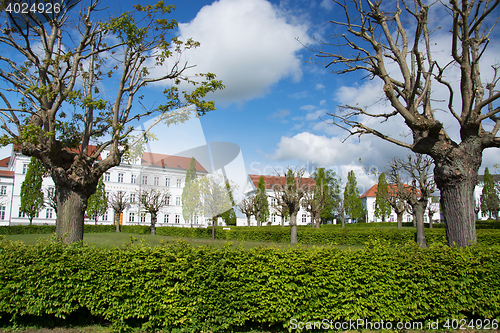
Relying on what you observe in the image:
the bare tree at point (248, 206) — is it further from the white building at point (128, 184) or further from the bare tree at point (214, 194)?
the white building at point (128, 184)

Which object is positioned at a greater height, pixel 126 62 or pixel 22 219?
pixel 126 62

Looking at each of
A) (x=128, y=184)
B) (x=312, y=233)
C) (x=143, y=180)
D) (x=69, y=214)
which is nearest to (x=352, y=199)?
(x=312, y=233)

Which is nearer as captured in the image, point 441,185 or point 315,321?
point 315,321

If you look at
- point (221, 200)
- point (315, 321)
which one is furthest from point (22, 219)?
point (315, 321)

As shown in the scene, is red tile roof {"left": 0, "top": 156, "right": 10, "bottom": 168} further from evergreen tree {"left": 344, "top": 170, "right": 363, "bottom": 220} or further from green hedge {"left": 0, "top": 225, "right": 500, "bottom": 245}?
evergreen tree {"left": 344, "top": 170, "right": 363, "bottom": 220}

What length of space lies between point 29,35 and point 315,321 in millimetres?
10694

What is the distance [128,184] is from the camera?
46.8m

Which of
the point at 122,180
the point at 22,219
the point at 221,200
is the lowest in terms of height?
the point at 22,219

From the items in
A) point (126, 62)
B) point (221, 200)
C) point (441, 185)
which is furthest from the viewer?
point (221, 200)

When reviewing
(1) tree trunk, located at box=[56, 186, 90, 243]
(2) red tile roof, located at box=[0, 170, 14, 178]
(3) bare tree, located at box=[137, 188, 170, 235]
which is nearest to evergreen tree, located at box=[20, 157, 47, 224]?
(3) bare tree, located at box=[137, 188, 170, 235]

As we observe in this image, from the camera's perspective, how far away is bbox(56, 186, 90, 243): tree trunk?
8195mm

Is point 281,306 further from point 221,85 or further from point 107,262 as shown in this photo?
point 221,85

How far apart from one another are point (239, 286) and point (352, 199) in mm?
56643

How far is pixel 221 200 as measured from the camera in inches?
1582
